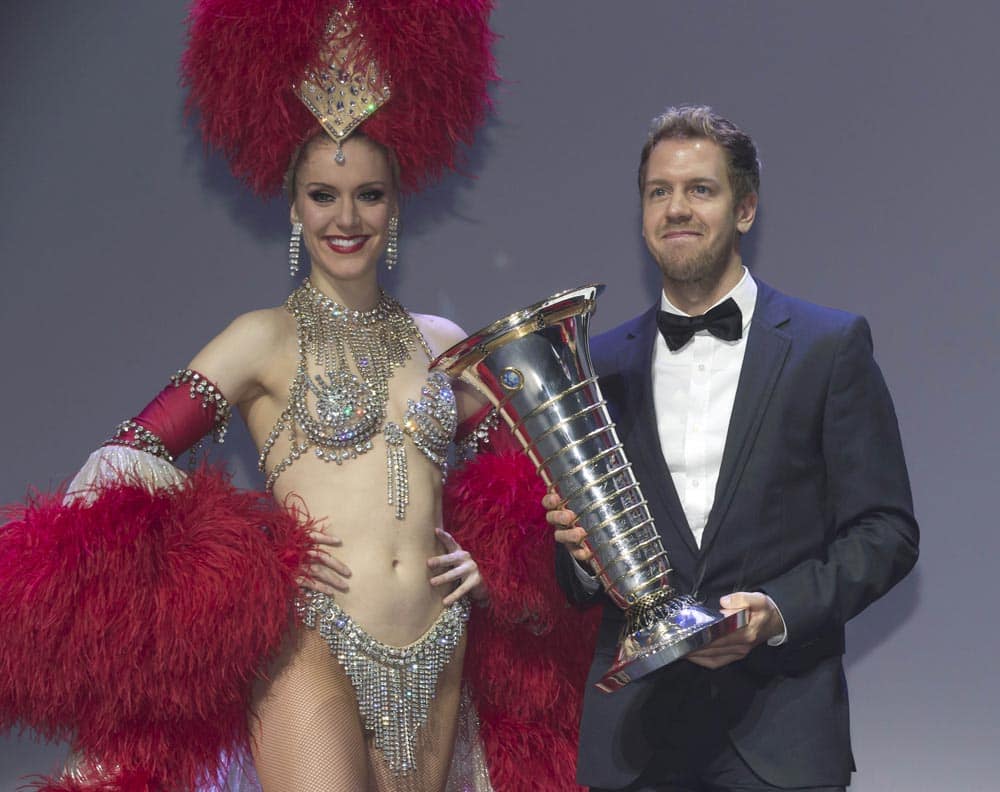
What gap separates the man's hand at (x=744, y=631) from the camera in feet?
8.39

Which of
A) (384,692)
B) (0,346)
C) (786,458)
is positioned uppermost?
(0,346)

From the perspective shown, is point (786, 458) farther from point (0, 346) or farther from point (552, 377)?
point (0, 346)

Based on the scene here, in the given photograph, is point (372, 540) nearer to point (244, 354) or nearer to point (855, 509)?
point (244, 354)

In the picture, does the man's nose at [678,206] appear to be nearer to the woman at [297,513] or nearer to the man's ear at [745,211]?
the man's ear at [745,211]

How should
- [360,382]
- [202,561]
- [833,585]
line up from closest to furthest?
[833,585] → [202,561] → [360,382]

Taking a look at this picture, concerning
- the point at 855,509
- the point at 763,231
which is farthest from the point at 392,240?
the point at 855,509

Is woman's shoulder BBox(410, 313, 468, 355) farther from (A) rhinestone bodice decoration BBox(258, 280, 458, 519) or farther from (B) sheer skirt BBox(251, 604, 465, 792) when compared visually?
(B) sheer skirt BBox(251, 604, 465, 792)

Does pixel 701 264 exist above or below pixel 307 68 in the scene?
below

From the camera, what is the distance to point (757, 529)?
2.78m

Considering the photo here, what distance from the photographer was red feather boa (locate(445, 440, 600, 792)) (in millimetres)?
3326

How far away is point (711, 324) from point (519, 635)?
99 cm

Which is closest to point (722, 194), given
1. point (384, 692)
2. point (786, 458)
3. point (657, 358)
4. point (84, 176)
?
point (657, 358)

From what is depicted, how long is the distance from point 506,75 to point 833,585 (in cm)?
188

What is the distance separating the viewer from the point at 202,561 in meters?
2.90
